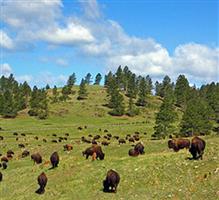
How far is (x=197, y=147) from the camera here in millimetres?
32062

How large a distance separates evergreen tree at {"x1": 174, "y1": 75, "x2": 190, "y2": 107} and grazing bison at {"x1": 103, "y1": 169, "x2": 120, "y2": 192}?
150706 millimetres

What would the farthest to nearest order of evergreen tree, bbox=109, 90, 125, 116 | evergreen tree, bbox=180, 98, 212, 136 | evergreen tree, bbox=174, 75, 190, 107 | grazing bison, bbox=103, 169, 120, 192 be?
evergreen tree, bbox=174, 75, 190, 107
evergreen tree, bbox=109, 90, 125, 116
evergreen tree, bbox=180, 98, 212, 136
grazing bison, bbox=103, 169, 120, 192

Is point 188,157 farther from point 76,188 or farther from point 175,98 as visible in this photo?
point 175,98

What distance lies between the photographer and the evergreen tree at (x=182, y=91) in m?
179

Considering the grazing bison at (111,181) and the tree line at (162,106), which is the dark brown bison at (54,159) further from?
the tree line at (162,106)

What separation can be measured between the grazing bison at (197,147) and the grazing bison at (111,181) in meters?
6.36

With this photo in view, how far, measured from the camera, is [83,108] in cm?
16500

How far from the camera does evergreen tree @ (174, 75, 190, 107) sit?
588ft

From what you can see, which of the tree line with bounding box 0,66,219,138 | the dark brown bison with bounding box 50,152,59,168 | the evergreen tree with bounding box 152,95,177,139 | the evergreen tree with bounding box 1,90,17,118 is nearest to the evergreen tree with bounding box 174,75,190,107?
the tree line with bounding box 0,66,219,138

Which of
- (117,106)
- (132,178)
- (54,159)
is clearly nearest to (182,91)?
(117,106)

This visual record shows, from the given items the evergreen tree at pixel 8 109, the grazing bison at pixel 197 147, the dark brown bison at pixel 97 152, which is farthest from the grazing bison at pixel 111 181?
the evergreen tree at pixel 8 109

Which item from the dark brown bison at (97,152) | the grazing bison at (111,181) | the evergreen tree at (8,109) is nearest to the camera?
the grazing bison at (111,181)

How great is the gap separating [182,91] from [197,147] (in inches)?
5956

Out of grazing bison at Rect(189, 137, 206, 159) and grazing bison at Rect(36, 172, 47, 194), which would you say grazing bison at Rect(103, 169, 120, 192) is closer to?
grazing bison at Rect(36, 172, 47, 194)
